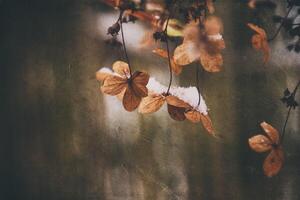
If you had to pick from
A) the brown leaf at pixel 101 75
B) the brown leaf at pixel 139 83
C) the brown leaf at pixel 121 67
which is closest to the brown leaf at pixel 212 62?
Result: the brown leaf at pixel 139 83

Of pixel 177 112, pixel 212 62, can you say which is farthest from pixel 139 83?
pixel 212 62

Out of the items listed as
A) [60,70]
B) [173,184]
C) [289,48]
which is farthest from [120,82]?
[289,48]

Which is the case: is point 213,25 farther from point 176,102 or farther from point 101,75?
point 101,75

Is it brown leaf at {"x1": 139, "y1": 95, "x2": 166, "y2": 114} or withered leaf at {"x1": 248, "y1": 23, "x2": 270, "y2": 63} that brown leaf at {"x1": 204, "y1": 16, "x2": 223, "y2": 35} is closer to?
withered leaf at {"x1": 248, "y1": 23, "x2": 270, "y2": 63}

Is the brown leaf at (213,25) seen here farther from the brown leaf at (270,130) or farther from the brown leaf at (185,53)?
the brown leaf at (270,130)

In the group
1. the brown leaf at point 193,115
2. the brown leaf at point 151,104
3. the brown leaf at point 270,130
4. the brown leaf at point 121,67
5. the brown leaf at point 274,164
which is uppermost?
the brown leaf at point 121,67
